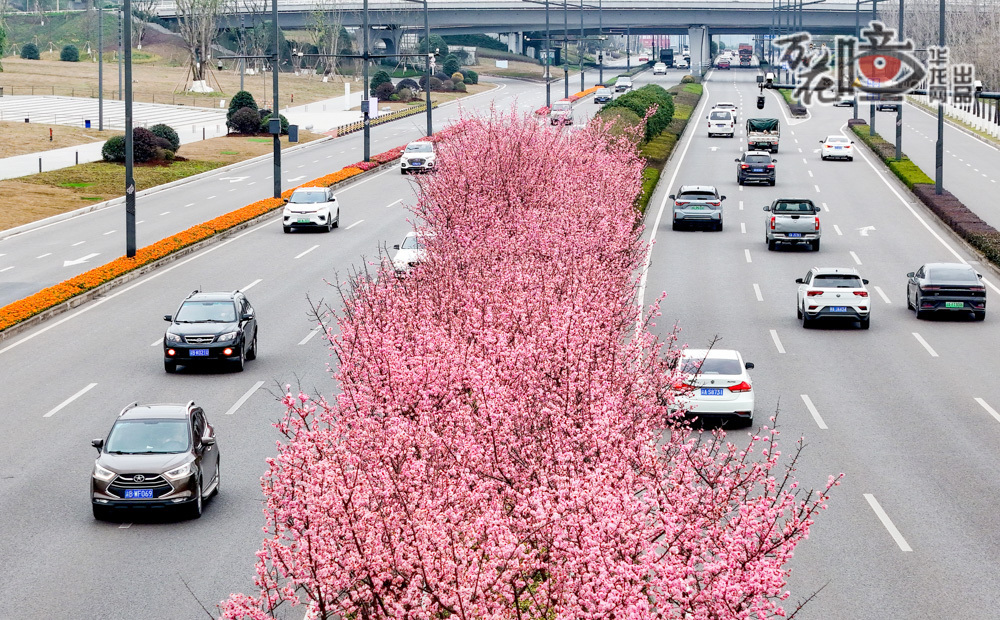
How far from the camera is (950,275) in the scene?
3797cm

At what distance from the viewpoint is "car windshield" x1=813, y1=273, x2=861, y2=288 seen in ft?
120

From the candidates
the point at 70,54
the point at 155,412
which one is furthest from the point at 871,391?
the point at 70,54

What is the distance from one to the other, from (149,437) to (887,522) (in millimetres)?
10610

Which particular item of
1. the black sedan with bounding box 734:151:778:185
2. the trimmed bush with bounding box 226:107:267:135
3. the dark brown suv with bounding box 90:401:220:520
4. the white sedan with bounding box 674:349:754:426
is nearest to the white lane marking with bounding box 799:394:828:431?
the white sedan with bounding box 674:349:754:426

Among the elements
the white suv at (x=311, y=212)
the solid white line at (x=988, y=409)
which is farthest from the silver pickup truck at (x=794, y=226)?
the solid white line at (x=988, y=409)

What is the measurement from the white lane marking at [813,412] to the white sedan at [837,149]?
49.9 m

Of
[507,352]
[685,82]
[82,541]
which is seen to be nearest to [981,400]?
[507,352]

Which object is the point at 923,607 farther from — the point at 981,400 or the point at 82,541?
the point at 981,400

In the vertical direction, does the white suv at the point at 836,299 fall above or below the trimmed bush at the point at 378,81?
below

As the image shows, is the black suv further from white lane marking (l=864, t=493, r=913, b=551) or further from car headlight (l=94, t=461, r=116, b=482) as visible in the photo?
white lane marking (l=864, t=493, r=913, b=551)

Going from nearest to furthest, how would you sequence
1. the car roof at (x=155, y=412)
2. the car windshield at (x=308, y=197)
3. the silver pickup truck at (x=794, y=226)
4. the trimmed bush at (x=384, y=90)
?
the car roof at (x=155, y=412), the silver pickup truck at (x=794, y=226), the car windshield at (x=308, y=197), the trimmed bush at (x=384, y=90)

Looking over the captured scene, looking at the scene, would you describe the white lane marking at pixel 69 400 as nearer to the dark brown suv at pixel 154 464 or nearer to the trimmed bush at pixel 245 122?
the dark brown suv at pixel 154 464

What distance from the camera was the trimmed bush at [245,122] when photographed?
93.9m

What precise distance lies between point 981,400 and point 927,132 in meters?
72.1
